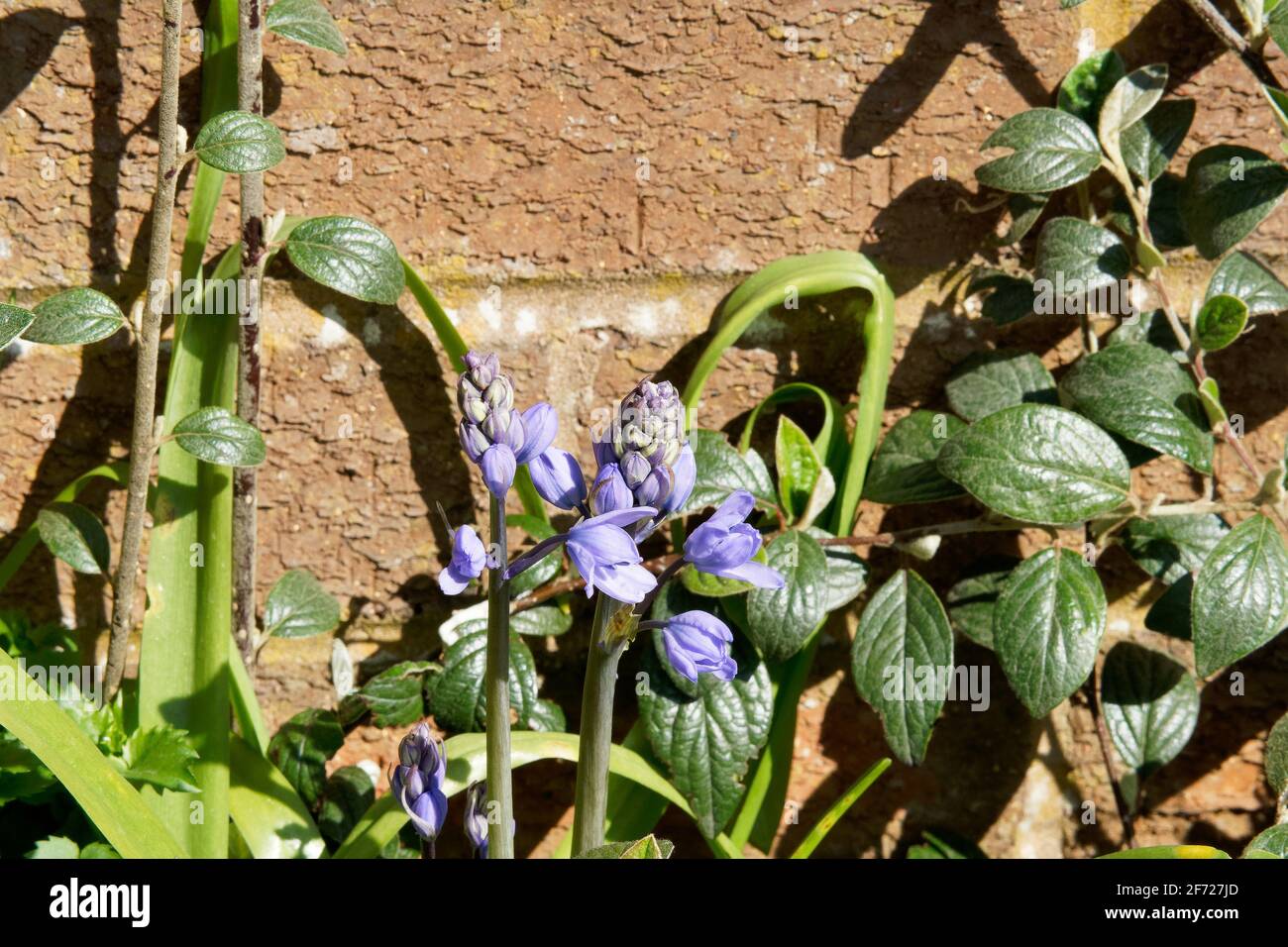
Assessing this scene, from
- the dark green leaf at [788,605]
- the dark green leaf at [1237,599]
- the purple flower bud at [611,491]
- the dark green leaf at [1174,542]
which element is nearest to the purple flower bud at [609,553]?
the purple flower bud at [611,491]

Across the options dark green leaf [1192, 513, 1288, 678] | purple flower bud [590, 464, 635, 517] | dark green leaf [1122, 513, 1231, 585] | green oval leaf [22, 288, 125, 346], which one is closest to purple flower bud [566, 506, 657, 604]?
purple flower bud [590, 464, 635, 517]

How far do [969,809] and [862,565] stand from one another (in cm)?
40

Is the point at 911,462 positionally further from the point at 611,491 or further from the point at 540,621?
the point at 611,491

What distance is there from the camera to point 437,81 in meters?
1.16

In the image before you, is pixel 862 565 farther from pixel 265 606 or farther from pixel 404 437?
pixel 265 606

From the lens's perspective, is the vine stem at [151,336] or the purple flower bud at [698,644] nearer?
the purple flower bud at [698,644]

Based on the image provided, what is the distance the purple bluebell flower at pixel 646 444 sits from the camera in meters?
Answer: 0.69

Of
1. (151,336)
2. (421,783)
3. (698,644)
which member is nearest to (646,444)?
(698,644)

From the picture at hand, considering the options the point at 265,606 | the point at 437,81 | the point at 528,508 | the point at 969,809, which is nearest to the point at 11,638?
the point at 265,606

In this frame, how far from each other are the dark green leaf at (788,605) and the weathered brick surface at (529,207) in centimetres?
23

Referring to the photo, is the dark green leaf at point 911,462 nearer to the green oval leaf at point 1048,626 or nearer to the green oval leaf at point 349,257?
the green oval leaf at point 1048,626

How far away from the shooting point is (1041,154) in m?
1.13

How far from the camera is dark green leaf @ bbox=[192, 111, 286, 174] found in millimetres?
930

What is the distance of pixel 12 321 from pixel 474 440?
0.45 metres
